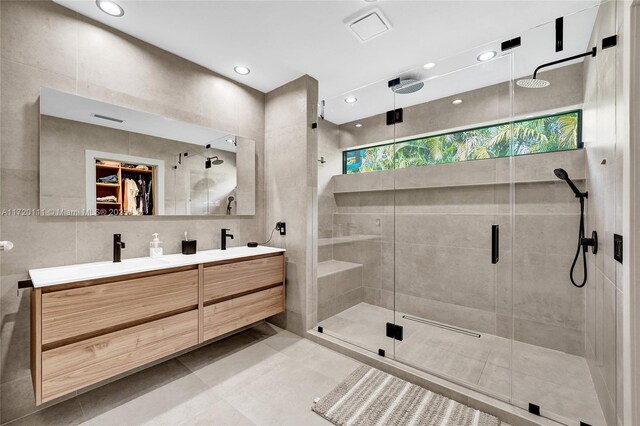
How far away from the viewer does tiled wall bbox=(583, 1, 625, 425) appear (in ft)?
4.18

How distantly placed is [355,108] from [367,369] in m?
2.48

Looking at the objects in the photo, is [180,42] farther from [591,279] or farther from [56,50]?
[591,279]

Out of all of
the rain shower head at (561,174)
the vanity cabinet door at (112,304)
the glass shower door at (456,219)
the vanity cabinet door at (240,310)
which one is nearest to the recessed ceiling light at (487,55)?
the glass shower door at (456,219)

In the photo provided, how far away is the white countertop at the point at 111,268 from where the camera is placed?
1.46 metres

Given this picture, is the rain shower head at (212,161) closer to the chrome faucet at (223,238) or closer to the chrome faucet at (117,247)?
the chrome faucet at (223,238)

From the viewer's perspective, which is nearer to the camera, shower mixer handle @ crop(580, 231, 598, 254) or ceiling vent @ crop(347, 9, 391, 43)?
shower mixer handle @ crop(580, 231, 598, 254)

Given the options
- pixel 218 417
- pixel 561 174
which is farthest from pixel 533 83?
pixel 218 417

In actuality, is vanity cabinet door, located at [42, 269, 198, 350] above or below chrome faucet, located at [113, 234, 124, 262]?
below

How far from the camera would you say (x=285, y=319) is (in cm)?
284

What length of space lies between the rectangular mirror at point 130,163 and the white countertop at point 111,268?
0.36 metres

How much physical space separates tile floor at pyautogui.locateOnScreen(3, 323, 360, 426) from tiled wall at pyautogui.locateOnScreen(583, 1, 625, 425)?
5.06 ft

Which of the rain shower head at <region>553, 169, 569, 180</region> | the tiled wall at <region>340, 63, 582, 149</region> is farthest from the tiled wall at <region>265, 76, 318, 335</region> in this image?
the rain shower head at <region>553, 169, 569, 180</region>

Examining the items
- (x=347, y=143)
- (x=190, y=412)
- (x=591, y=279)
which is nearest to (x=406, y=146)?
(x=347, y=143)

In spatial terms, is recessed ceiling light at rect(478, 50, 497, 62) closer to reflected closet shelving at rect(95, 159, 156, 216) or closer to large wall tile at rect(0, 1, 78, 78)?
reflected closet shelving at rect(95, 159, 156, 216)
